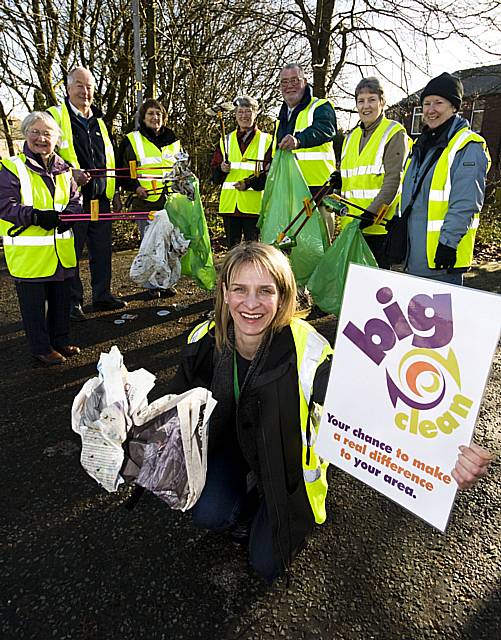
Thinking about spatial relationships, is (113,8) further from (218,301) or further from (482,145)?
(218,301)

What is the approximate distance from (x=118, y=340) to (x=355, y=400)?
9.78ft

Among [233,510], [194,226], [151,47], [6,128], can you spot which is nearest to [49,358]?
[194,226]

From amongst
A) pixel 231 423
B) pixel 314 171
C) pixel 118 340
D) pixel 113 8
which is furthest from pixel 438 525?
pixel 113 8

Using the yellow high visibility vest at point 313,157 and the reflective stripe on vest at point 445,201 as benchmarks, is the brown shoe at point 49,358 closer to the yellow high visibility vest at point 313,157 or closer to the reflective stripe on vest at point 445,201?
the yellow high visibility vest at point 313,157

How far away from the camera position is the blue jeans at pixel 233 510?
1835mm

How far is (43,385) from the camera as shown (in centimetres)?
337

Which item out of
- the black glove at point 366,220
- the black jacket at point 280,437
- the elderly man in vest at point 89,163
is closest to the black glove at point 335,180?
the black glove at point 366,220

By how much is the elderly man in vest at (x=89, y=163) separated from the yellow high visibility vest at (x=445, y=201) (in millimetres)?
2734

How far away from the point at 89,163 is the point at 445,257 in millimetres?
3183

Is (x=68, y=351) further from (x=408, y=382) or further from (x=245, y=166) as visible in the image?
(x=408, y=382)

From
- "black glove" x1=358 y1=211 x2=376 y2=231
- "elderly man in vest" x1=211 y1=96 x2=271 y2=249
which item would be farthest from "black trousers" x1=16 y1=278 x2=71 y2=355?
"black glove" x1=358 y1=211 x2=376 y2=231

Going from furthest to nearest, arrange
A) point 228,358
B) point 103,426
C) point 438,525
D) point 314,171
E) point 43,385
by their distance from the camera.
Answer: point 314,171 < point 43,385 < point 228,358 < point 103,426 < point 438,525

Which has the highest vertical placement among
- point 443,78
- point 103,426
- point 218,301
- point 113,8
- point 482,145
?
point 113,8

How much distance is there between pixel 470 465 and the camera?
1.32 m
